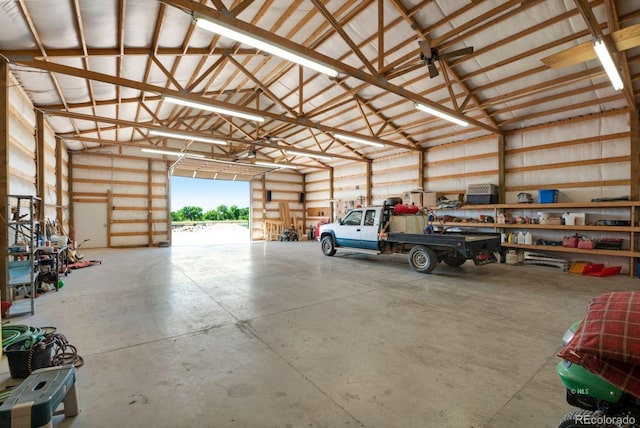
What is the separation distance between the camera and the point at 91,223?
37.7ft

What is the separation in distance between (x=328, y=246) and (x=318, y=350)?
642cm

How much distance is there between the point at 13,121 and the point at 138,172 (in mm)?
7467

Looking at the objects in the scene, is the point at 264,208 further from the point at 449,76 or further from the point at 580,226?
the point at 580,226

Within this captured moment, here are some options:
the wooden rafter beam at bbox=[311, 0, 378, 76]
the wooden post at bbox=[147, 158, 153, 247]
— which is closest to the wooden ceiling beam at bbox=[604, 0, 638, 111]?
the wooden rafter beam at bbox=[311, 0, 378, 76]

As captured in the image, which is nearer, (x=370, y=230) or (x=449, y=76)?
(x=449, y=76)

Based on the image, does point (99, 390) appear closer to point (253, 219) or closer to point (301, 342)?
point (301, 342)

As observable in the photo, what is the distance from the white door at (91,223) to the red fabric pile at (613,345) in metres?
14.5

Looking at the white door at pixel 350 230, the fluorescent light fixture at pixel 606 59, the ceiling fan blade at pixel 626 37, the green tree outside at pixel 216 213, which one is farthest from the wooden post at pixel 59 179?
the green tree outside at pixel 216 213

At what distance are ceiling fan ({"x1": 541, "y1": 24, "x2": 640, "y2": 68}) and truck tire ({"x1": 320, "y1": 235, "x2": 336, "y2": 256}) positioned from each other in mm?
6506

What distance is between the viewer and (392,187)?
12.1 metres

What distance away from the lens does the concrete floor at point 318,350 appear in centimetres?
194

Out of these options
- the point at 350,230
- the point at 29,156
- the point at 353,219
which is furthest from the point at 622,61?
the point at 29,156

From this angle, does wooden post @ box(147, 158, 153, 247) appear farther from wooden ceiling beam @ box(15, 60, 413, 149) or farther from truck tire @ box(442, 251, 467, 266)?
truck tire @ box(442, 251, 467, 266)

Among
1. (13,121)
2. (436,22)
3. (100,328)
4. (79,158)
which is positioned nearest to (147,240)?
(79,158)
